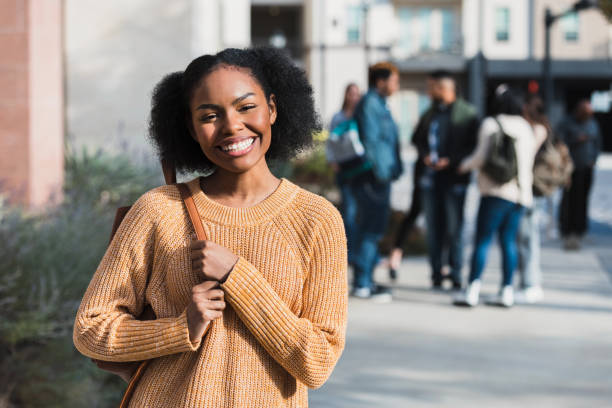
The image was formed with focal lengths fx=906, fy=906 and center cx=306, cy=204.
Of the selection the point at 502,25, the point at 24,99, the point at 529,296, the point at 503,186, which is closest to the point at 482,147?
the point at 503,186

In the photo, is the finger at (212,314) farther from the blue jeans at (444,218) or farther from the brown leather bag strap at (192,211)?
the blue jeans at (444,218)

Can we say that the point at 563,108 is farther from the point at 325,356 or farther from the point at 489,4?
the point at 325,356

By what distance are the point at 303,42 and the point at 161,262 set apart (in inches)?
1444

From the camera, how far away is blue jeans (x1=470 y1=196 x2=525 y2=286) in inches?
296

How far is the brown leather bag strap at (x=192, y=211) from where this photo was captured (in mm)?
2070

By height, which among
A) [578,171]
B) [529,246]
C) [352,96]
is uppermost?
[352,96]

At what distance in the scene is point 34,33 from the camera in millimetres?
6969

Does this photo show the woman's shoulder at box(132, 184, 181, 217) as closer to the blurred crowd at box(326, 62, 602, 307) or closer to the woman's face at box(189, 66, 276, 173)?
the woman's face at box(189, 66, 276, 173)

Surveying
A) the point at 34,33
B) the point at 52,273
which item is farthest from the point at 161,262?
the point at 34,33

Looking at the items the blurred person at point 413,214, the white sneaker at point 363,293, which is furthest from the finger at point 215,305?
the blurred person at point 413,214

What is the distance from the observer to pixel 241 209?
2.14 meters

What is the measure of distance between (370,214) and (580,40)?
40997 mm

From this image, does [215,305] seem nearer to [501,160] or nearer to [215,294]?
[215,294]

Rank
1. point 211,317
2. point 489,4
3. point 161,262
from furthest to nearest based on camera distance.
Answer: point 489,4
point 161,262
point 211,317
